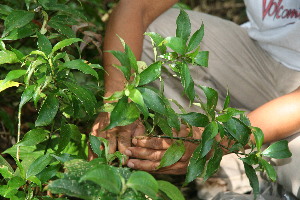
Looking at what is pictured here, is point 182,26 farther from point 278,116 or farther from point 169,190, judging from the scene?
point 278,116

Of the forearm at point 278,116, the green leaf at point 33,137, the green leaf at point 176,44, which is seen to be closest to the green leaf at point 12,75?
the green leaf at point 33,137

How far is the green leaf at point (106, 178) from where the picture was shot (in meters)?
0.74

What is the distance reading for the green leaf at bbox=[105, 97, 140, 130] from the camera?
0.96 metres

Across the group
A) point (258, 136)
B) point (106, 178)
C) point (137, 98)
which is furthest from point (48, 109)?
point (258, 136)

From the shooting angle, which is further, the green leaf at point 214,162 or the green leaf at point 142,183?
the green leaf at point 214,162

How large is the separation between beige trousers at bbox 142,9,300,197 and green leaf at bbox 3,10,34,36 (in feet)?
1.80

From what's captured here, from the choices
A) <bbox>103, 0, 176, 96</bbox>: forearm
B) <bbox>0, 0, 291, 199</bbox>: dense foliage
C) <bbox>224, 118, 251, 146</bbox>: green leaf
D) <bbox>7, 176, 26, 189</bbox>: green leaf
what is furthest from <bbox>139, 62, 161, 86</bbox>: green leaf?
<bbox>103, 0, 176, 96</bbox>: forearm

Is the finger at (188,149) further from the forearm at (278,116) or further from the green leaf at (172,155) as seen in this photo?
the forearm at (278,116)

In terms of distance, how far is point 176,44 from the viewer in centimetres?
97

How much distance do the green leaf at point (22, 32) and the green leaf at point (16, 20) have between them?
0.04 ft

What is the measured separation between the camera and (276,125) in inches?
54.9

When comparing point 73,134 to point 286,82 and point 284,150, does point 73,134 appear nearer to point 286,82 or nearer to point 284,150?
point 284,150

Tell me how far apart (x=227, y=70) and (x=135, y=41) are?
38 centimetres

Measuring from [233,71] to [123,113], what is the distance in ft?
2.69
